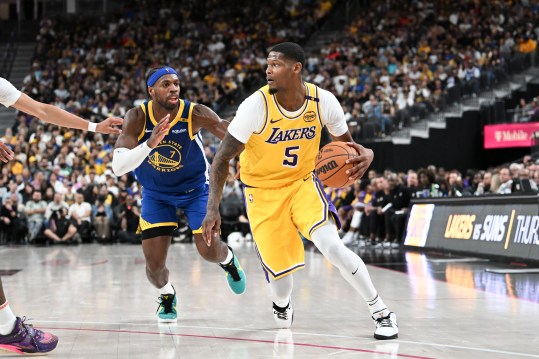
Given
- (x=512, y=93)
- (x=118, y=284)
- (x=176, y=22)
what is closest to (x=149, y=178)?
(x=118, y=284)

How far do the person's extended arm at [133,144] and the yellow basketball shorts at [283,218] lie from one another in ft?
2.82

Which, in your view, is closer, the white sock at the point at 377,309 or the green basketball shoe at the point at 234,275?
the white sock at the point at 377,309

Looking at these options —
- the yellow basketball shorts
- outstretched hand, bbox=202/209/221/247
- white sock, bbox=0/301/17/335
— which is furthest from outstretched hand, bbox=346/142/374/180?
white sock, bbox=0/301/17/335

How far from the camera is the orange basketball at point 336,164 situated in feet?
19.4

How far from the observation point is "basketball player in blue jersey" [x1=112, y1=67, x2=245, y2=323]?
6.78 metres

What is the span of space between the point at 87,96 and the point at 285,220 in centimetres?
2077

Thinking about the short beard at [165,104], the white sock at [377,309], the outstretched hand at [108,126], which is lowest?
the white sock at [377,309]

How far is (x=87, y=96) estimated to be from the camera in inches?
1018

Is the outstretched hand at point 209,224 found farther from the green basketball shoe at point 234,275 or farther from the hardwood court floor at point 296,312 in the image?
the green basketball shoe at point 234,275

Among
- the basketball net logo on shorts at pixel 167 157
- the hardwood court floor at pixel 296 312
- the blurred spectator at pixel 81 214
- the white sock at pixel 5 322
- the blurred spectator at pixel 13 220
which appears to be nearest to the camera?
the white sock at pixel 5 322

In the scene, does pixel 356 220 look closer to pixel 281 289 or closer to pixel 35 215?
pixel 35 215

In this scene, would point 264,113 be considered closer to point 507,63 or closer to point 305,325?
point 305,325

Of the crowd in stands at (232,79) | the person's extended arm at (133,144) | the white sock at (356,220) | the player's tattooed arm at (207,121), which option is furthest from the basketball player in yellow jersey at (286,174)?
the white sock at (356,220)

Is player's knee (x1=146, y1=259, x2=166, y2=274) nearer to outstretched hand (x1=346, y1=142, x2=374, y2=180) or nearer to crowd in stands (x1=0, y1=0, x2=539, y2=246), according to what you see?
outstretched hand (x1=346, y1=142, x2=374, y2=180)
